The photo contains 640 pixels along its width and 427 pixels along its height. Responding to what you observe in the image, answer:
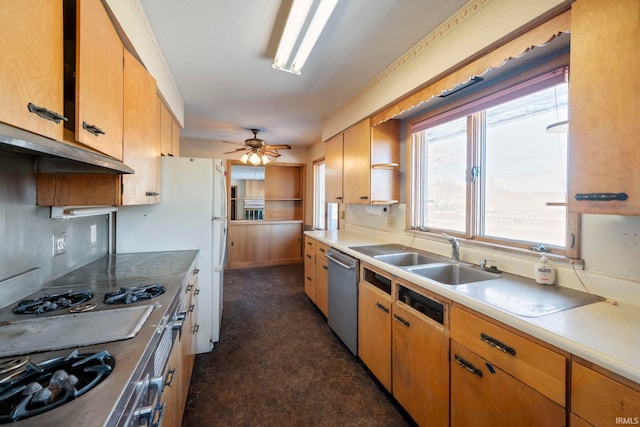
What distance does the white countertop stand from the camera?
0.73 metres

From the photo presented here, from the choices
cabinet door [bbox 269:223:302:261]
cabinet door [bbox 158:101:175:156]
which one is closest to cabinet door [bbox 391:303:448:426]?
cabinet door [bbox 158:101:175:156]

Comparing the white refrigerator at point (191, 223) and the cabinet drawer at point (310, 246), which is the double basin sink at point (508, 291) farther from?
the white refrigerator at point (191, 223)

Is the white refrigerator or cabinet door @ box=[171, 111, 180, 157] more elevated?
cabinet door @ box=[171, 111, 180, 157]

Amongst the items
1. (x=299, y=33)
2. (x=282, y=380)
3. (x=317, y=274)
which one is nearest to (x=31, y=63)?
(x=299, y=33)

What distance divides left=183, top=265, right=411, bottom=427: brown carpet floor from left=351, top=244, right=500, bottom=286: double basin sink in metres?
0.91

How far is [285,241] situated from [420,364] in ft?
13.7

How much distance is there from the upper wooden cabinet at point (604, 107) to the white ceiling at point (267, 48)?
0.73m

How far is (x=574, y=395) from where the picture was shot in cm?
81

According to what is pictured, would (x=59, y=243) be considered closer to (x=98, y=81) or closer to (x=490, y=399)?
(x=98, y=81)

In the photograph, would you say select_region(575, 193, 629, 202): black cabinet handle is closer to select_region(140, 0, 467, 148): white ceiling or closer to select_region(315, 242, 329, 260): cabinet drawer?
select_region(140, 0, 467, 148): white ceiling

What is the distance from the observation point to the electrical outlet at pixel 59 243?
4.56 feet

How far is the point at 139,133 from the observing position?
1.55 meters

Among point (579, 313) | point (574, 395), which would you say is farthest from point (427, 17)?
point (574, 395)

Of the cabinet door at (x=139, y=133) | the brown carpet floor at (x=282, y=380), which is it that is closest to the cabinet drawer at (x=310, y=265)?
the brown carpet floor at (x=282, y=380)
